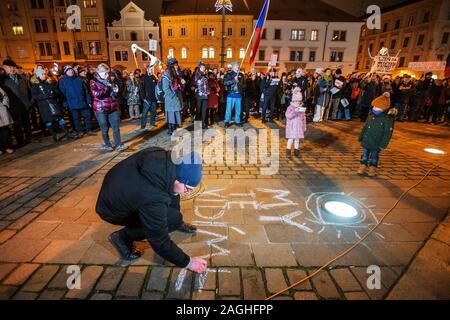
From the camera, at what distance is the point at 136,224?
108 inches

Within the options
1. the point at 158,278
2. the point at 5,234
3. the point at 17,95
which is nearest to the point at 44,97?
the point at 17,95

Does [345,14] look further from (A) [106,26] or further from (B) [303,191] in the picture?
(B) [303,191]

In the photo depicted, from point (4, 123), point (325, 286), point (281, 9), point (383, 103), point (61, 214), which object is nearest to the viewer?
point (325, 286)

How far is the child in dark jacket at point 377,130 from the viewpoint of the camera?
5.13 metres

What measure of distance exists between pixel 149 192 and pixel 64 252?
5.57 ft

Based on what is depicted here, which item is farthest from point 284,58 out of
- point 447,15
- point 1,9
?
point 1,9

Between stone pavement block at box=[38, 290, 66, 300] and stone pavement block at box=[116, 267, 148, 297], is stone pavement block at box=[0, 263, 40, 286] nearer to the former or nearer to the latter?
stone pavement block at box=[38, 290, 66, 300]

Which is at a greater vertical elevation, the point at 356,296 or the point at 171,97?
the point at 171,97

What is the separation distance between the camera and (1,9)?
35406 mm

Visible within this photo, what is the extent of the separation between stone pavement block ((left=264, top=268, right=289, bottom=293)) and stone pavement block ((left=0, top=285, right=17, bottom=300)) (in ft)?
8.02

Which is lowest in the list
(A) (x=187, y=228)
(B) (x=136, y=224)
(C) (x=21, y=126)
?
(A) (x=187, y=228)

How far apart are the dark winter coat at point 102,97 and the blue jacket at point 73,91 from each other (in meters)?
1.97

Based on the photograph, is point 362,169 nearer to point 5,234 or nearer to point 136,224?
point 136,224
